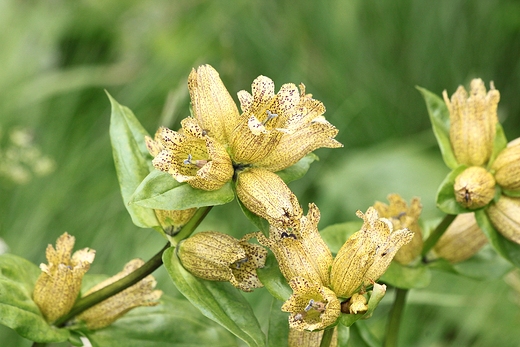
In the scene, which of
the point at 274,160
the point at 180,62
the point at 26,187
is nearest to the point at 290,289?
the point at 274,160

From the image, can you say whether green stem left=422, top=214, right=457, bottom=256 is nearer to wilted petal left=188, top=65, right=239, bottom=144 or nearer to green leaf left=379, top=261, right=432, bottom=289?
green leaf left=379, top=261, right=432, bottom=289

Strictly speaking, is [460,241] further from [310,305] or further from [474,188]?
[310,305]

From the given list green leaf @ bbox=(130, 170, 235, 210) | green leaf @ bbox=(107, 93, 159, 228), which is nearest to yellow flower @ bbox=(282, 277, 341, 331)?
green leaf @ bbox=(130, 170, 235, 210)

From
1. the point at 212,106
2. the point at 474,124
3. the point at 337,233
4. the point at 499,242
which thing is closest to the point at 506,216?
the point at 499,242

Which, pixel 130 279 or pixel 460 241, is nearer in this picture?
pixel 130 279

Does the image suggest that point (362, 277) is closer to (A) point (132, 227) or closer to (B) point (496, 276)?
(B) point (496, 276)

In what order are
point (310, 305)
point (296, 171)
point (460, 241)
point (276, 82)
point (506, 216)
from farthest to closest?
point (276, 82), point (460, 241), point (506, 216), point (296, 171), point (310, 305)

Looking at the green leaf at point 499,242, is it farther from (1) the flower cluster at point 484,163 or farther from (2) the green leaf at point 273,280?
(2) the green leaf at point 273,280
